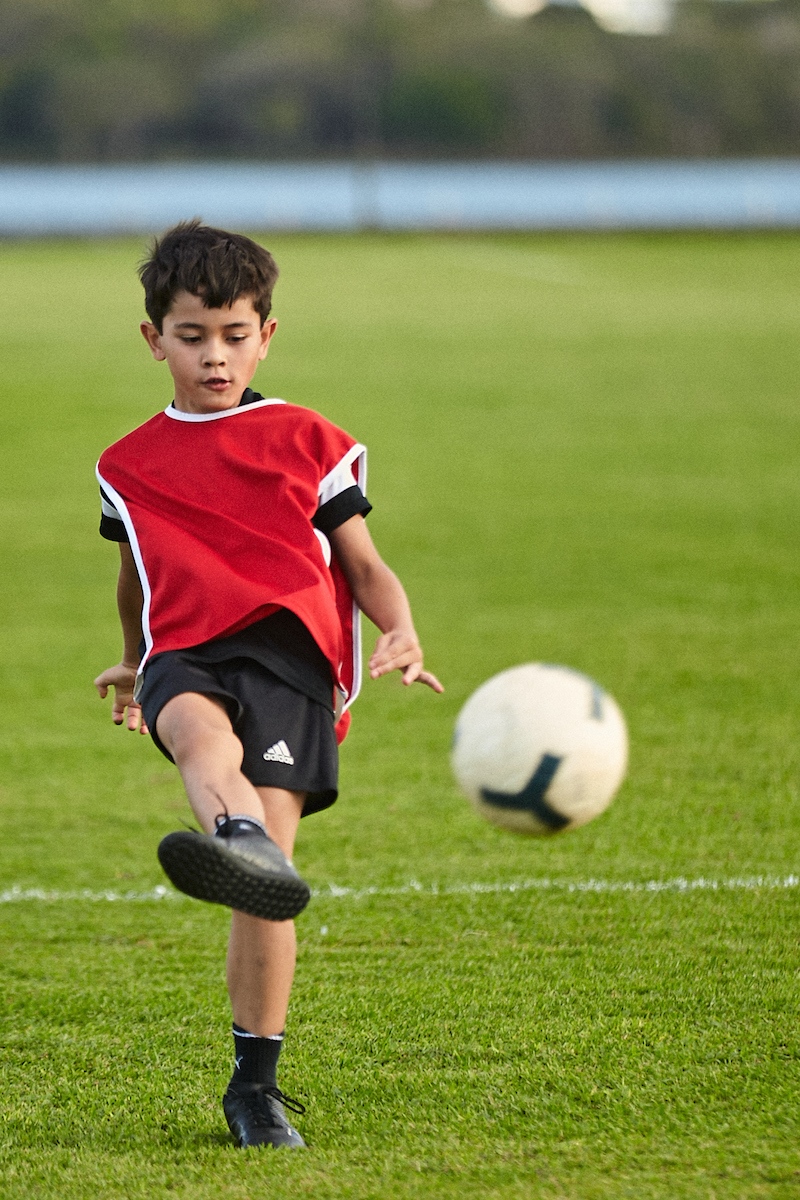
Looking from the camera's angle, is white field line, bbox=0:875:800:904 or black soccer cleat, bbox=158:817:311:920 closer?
black soccer cleat, bbox=158:817:311:920

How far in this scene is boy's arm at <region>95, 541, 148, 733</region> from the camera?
3.40 m

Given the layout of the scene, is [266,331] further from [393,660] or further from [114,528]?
[393,660]

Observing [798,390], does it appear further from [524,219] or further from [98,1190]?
[524,219]

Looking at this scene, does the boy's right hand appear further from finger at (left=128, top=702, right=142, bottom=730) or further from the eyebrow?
the eyebrow

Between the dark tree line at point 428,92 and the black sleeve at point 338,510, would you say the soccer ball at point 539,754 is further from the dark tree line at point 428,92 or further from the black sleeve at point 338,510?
the dark tree line at point 428,92

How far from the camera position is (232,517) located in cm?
326

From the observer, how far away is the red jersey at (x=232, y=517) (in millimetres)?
3186

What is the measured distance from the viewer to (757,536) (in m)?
10.5

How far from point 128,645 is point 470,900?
1562 mm

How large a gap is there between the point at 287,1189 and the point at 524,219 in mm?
54177

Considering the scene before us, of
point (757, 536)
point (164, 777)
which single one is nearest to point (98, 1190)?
point (164, 777)

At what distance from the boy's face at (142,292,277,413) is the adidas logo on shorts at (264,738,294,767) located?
69 cm

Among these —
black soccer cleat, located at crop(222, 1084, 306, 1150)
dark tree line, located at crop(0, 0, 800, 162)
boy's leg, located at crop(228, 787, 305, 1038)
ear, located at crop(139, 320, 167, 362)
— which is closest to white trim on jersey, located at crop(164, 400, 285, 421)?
ear, located at crop(139, 320, 167, 362)

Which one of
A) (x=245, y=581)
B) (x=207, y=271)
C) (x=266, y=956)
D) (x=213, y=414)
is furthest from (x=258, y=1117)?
(x=207, y=271)
